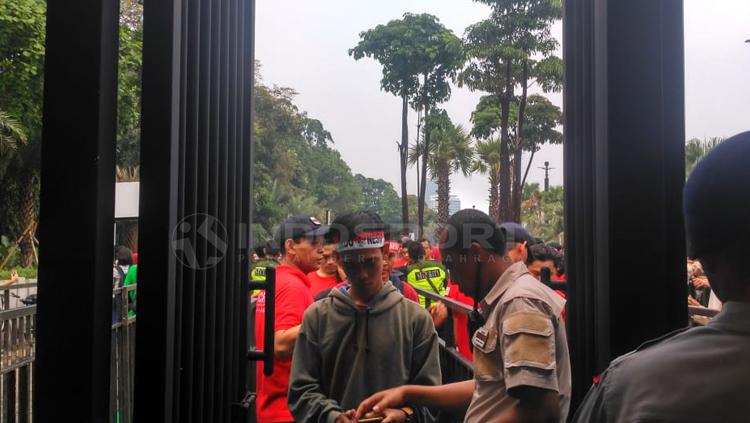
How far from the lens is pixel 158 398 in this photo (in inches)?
62.9

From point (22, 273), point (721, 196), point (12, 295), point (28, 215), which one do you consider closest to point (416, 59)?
point (721, 196)

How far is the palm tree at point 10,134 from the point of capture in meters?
16.3

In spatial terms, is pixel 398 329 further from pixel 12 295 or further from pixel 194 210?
pixel 12 295

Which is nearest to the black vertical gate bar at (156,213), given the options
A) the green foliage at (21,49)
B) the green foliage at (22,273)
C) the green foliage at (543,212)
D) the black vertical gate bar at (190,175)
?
the black vertical gate bar at (190,175)

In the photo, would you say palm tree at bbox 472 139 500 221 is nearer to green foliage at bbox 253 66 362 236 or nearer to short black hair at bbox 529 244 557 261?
short black hair at bbox 529 244 557 261

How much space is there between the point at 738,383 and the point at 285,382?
258cm

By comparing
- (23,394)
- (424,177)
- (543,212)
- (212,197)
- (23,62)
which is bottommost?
(23,394)

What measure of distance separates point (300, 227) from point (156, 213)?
2.21 meters

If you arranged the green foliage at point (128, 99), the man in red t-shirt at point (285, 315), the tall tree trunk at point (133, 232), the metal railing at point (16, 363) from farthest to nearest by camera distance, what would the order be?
1. the green foliage at point (128, 99)
2. the metal railing at point (16, 363)
3. the man in red t-shirt at point (285, 315)
4. the tall tree trunk at point (133, 232)

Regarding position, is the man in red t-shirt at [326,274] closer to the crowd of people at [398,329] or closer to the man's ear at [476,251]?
the crowd of people at [398,329]

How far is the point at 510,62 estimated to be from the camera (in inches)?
240

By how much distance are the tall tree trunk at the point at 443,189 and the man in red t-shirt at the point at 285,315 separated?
1.65m

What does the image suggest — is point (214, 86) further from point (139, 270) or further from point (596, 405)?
point (596, 405)

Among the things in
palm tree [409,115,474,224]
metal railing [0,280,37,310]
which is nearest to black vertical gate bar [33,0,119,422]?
palm tree [409,115,474,224]
